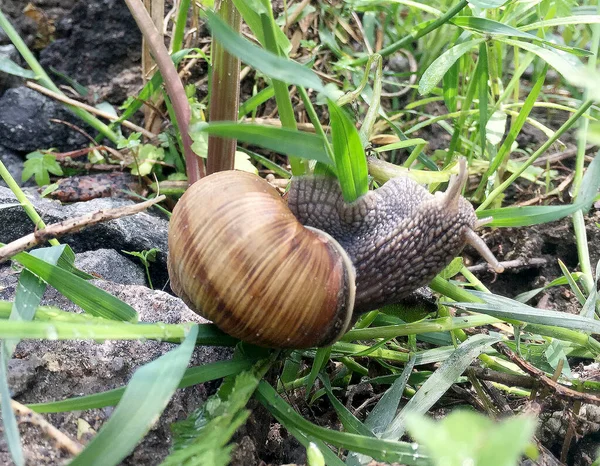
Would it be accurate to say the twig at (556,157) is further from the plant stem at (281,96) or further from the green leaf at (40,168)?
the green leaf at (40,168)

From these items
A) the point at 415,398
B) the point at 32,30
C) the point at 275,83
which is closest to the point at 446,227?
the point at 415,398

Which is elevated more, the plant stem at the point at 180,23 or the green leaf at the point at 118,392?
the plant stem at the point at 180,23

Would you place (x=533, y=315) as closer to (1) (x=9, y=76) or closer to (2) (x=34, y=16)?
(1) (x=9, y=76)

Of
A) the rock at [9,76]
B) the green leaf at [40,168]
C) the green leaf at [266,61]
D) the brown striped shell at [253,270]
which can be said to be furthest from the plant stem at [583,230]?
the rock at [9,76]

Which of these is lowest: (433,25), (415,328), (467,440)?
(415,328)

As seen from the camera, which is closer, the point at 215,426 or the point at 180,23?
the point at 215,426

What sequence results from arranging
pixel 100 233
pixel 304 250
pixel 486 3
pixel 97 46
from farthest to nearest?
pixel 97 46 < pixel 100 233 < pixel 486 3 < pixel 304 250

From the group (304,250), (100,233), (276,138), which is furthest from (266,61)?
(100,233)
